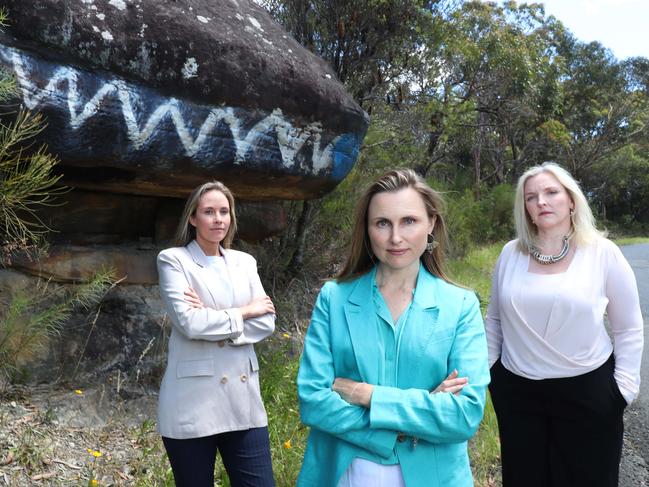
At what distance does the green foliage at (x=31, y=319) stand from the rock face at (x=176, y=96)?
0.76 meters

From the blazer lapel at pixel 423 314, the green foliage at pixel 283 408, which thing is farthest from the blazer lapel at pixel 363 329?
the green foliage at pixel 283 408

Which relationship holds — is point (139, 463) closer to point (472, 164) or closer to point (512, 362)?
point (512, 362)

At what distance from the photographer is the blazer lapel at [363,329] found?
1731 millimetres

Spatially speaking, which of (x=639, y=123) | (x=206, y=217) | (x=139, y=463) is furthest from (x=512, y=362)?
(x=639, y=123)

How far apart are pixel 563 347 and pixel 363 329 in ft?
3.93

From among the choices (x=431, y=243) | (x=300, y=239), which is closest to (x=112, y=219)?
(x=300, y=239)

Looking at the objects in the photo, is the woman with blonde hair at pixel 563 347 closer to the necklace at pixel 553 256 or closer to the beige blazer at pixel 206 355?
the necklace at pixel 553 256

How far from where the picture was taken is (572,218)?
2703 millimetres

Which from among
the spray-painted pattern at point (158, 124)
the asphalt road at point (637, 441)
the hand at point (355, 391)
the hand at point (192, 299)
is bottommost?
the asphalt road at point (637, 441)

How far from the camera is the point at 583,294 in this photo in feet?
8.35

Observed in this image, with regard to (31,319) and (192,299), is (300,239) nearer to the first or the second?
(31,319)

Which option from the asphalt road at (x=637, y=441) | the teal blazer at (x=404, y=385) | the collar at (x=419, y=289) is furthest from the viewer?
the asphalt road at (x=637, y=441)

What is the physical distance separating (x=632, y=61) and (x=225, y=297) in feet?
93.0

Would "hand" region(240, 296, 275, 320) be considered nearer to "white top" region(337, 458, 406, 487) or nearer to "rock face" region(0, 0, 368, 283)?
"white top" region(337, 458, 406, 487)
